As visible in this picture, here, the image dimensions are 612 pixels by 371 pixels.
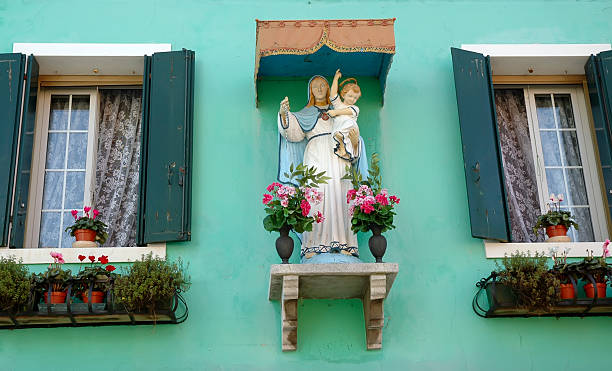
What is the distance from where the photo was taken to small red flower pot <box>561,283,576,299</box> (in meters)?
6.54

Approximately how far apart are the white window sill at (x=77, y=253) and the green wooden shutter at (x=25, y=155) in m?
0.12

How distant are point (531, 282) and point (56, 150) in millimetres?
4256

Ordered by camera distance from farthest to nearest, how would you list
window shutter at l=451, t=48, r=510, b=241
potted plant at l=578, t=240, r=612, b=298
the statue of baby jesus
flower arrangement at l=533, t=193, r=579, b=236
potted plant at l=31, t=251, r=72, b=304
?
flower arrangement at l=533, t=193, r=579, b=236, window shutter at l=451, t=48, r=510, b=241, the statue of baby jesus, potted plant at l=578, t=240, r=612, b=298, potted plant at l=31, t=251, r=72, b=304

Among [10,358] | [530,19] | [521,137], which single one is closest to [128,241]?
[10,358]

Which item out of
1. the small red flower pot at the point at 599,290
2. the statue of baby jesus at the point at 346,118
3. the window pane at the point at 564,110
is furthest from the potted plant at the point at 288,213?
the window pane at the point at 564,110

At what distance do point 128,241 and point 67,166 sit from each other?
0.93 m

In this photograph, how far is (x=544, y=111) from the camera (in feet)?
26.7

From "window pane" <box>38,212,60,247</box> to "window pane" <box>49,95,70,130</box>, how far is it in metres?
0.85

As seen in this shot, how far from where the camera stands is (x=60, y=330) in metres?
6.64

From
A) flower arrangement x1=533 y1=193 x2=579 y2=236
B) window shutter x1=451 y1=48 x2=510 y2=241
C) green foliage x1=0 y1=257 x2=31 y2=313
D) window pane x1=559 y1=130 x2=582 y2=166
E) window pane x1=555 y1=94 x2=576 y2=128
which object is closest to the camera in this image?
green foliage x1=0 y1=257 x2=31 y2=313

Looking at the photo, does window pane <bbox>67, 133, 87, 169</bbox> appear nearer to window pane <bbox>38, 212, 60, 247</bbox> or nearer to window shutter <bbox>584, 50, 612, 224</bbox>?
window pane <bbox>38, 212, 60, 247</bbox>

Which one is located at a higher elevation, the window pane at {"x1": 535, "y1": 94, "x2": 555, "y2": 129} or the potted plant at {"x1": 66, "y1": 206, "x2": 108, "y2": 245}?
the window pane at {"x1": 535, "y1": 94, "x2": 555, "y2": 129}

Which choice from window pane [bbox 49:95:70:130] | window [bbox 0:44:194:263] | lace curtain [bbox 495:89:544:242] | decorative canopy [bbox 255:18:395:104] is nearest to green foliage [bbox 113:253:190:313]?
window [bbox 0:44:194:263]

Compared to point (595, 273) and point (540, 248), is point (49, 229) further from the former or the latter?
point (595, 273)
